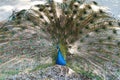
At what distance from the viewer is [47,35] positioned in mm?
3434

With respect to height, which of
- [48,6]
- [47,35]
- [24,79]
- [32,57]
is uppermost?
[48,6]

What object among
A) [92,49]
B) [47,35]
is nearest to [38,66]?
[47,35]

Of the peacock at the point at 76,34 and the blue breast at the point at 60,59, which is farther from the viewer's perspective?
the peacock at the point at 76,34

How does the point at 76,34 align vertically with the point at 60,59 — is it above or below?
above

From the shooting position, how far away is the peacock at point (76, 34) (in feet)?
10.7

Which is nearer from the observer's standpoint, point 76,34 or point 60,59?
point 60,59

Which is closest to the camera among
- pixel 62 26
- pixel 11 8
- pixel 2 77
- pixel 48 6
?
pixel 2 77

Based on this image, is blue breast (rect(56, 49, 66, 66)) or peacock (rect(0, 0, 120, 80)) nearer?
blue breast (rect(56, 49, 66, 66))

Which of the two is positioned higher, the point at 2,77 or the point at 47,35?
the point at 47,35

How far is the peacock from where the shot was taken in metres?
3.26

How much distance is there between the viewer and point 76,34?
11.2ft

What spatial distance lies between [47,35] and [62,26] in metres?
0.20

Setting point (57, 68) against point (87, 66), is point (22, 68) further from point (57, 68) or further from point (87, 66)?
point (87, 66)

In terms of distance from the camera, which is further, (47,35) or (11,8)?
(11,8)
